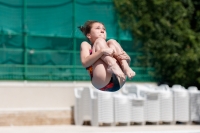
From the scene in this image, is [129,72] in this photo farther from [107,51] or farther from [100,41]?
[100,41]

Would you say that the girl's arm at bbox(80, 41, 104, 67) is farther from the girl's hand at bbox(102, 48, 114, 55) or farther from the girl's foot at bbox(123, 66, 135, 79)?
the girl's foot at bbox(123, 66, 135, 79)

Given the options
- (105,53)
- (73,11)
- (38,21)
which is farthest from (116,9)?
(105,53)

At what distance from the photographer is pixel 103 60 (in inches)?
287

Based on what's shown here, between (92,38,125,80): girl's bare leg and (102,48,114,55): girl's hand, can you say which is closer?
(102,48,114,55): girl's hand

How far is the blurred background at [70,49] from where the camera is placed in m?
16.8

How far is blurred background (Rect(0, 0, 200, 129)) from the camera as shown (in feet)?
55.2

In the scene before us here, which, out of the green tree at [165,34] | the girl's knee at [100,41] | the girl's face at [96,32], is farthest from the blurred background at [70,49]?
the girl's knee at [100,41]

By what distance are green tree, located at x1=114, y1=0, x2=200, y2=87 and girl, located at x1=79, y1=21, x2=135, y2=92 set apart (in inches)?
455

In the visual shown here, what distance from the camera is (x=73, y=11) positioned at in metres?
18.5

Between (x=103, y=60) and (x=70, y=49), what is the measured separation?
1109 centimetres

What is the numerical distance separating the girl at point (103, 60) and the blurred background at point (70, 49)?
324 inches

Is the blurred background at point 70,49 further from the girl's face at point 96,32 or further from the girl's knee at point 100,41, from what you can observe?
the girl's knee at point 100,41
